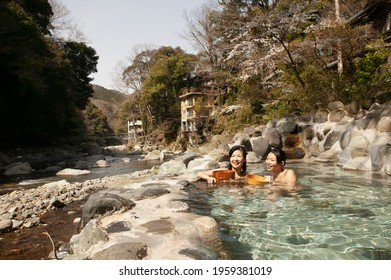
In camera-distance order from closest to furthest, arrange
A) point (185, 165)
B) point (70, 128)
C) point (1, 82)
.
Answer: point (185, 165) < point (1, 82) < point (70, 128)

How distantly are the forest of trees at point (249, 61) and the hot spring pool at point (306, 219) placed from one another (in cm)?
734

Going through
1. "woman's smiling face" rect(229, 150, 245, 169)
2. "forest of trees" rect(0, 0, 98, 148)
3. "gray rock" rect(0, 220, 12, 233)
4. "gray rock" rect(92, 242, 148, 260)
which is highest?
"forest of trees" rect(0, 0, 98, 148)

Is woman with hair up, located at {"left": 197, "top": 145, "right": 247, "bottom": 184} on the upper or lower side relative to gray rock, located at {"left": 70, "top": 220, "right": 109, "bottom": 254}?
upper

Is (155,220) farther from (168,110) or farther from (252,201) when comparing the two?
(168,110)

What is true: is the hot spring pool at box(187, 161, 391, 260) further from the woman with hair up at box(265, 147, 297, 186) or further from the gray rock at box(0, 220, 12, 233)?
the gray rock at box(0, 220, 12, 233)

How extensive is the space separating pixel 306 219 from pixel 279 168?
169cm

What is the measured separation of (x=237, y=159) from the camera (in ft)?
18.7

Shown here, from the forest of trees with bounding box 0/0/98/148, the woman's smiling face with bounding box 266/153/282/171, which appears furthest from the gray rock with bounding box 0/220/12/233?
the forest of trees with bounding box 0/0/98/148

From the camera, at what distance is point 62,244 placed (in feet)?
13.3

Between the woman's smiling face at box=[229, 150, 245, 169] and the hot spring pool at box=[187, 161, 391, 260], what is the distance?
39 cm

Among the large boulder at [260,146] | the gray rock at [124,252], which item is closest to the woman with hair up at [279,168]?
the gray rock at [124,252]

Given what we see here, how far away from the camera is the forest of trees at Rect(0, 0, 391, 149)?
1241 cm

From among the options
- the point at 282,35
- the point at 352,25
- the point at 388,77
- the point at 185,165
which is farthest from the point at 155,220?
the point at 352,25
